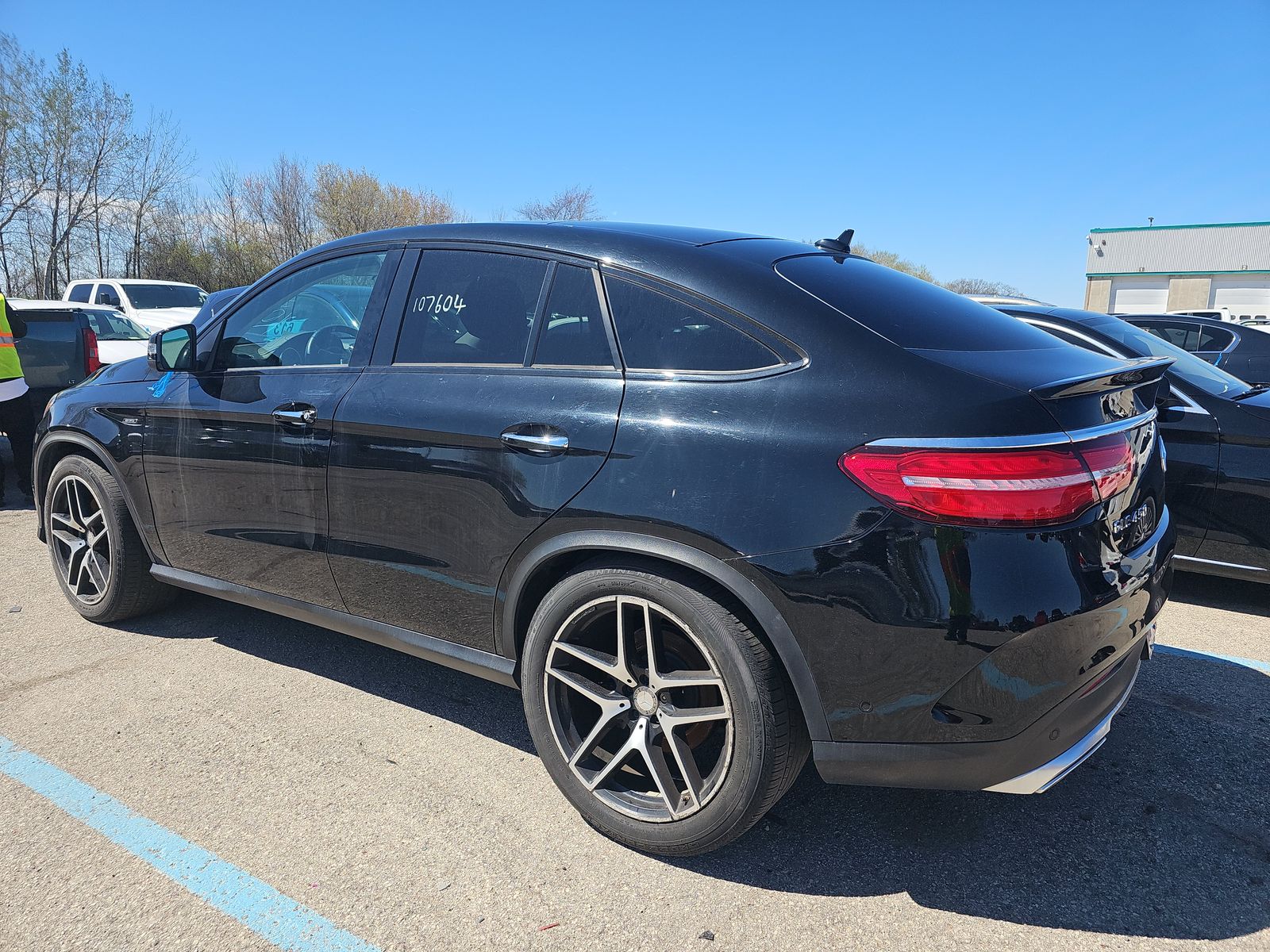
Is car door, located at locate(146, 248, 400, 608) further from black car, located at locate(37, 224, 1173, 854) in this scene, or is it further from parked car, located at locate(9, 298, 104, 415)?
parked car, located at locate(9, 298, 104, 415)

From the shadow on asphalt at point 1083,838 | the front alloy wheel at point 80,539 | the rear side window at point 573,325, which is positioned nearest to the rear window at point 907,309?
the rear side window at point 573,325

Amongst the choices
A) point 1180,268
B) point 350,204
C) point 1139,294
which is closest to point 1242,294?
point 1180,268

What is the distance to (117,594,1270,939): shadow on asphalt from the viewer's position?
7.30 ft

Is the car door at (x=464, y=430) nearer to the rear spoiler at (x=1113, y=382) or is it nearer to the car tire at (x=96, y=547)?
the rear spoiler at (x=1113, y=382)

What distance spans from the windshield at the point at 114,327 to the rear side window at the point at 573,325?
11.4 metres

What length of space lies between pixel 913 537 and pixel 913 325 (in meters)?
0.70

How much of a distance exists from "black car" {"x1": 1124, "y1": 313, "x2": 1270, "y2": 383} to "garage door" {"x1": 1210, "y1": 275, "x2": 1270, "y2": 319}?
51.6 m

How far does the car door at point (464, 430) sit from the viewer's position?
8.16 ft

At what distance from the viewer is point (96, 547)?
4.07 m

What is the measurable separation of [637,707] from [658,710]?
8 centimetres

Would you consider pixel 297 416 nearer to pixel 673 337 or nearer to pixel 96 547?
pixel 673 337

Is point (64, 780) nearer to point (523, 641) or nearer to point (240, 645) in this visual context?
point (240, 645)

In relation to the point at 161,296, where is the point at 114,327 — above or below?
below

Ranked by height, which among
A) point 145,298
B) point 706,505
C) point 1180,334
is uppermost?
point 145,298
